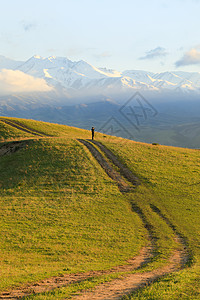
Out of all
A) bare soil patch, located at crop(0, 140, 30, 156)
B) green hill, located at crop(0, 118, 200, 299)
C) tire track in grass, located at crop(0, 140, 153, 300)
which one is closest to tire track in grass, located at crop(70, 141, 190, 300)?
green hill, located at crop(0, 118, 200, 299)

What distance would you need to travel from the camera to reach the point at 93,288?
1549 centimetres

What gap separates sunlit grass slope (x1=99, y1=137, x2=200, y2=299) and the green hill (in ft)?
0.22

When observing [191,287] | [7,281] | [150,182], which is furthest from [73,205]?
[191,287]

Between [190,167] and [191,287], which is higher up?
[190,167]

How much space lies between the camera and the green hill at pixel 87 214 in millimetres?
19094

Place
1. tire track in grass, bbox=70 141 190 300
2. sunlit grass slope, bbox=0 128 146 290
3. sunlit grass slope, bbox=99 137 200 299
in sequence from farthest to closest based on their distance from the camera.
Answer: sunlit grass slope, bbox=0 128 146 290, sunlit grass slope, bbox=99 137 200 299, tire track in grass, bbox=70 141 190 300

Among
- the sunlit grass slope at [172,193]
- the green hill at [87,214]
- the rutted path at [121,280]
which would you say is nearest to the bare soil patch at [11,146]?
the green hill at [87,214]

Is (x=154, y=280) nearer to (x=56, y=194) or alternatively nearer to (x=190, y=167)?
(x=56, y=194)

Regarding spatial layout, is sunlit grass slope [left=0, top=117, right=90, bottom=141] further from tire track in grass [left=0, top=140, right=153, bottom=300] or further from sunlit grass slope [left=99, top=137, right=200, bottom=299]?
tire track in grass [left=0, top=140, right=153, bottom=300]

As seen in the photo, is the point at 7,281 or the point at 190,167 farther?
the point at 190,167

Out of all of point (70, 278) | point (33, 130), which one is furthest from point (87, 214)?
point (33, 130)

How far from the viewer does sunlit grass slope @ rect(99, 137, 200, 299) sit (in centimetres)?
1489

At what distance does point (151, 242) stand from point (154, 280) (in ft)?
34.1

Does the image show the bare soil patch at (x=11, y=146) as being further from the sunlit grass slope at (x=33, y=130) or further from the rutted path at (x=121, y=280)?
the rutted path at (x=121, y=280)
